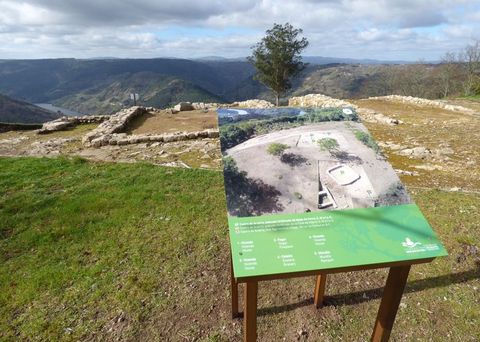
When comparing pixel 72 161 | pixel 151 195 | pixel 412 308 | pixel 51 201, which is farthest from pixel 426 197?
pixel 72 161

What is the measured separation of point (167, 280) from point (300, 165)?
3.61 meters

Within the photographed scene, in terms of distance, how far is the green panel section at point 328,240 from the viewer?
9.86 ft

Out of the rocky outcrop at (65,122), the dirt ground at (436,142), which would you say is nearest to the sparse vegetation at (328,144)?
the dirt ground at (436,142)

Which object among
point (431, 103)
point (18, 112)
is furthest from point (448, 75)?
point (18, 112)

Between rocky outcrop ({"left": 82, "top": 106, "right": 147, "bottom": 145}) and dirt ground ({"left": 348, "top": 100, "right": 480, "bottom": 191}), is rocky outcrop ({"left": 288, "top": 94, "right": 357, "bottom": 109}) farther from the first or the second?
rocky outcrop ({"left": 82, "top": 106, "right": 147, "bottom": 145})

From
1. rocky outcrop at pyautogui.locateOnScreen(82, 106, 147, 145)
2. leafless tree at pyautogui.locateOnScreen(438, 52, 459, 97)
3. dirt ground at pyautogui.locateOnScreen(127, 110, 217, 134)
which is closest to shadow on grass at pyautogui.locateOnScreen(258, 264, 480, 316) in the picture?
rocky outcrop at pyautogui.locateOnScreen(82, 106, 147, 145)

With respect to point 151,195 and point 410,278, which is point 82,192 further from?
point 410,278

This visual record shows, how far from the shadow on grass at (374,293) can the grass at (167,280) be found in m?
0.02

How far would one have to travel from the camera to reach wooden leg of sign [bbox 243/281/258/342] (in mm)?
3152

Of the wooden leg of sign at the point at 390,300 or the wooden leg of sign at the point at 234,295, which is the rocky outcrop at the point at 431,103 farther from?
the wooden leg of sign at the point at 234,295

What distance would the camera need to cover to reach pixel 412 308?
5.18 metres

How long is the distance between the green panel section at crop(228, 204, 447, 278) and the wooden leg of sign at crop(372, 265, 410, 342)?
16.3 inches

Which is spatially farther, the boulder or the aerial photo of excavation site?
the boulder

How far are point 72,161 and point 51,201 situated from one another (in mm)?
3668
